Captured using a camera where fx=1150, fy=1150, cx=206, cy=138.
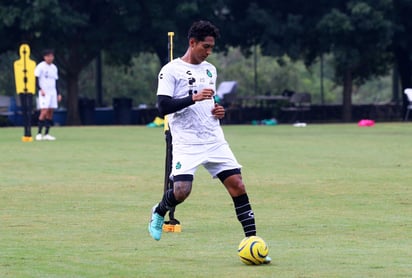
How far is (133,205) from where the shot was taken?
14648 mm

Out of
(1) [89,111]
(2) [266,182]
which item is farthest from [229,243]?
(1) [89,111]

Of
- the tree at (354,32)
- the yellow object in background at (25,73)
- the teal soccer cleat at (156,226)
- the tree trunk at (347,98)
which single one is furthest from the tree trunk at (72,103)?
the teal soccer cleat at (156,226)

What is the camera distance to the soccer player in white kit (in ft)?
32.8

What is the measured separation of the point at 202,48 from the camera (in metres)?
9.98

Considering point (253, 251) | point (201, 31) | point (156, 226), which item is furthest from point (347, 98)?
point (253, 251)

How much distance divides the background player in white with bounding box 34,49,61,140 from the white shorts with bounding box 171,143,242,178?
66.6ft

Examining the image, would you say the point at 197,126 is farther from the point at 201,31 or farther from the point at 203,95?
the point at 201,31

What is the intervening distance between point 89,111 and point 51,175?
28.5 meters

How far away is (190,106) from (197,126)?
0.19 metres

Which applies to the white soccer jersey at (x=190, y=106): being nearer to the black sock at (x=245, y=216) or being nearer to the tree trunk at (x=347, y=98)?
the black sock at (x=245, y=216)

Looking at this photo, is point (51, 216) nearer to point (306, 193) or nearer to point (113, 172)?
point (306, 193)

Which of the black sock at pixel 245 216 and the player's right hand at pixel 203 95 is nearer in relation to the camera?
the player's right hand at pixel 203 95

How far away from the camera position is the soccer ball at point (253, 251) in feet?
31.2

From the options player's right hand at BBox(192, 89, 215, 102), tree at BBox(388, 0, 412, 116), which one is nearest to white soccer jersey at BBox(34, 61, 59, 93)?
tree at BBox(388, 0, 412, 116)
